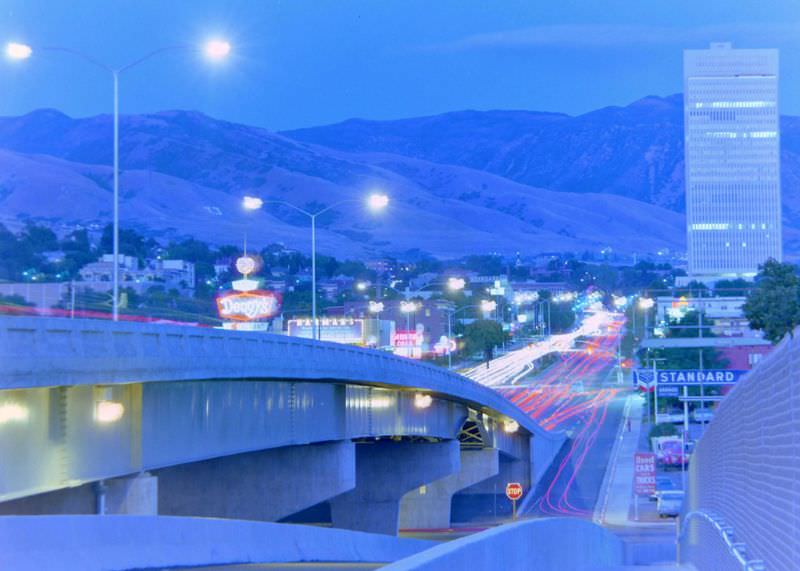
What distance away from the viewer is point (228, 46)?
30281mm

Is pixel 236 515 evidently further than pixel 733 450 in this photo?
Yes

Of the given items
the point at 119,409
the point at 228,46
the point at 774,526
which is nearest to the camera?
the point at 774,526

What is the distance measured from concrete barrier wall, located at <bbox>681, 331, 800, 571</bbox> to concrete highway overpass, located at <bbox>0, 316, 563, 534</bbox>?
983 centimetres

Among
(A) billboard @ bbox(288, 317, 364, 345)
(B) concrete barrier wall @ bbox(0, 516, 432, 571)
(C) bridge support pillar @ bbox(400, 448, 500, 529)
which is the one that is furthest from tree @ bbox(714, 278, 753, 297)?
(B) concrete barrier wall @ bbox(0, 516, 432, 571)

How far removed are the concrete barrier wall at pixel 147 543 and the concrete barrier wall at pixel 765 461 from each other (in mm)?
7703

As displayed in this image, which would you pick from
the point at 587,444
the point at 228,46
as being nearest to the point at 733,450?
the point at 228,46

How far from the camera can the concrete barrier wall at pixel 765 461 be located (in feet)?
37.1

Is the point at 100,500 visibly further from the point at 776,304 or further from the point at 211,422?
the point at 776,304

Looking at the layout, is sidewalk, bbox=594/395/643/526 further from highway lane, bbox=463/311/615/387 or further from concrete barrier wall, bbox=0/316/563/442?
concrete barrier wall, bbox=0/316/563/442

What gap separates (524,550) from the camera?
17828 millimetres

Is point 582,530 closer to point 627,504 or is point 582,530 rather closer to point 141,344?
point 141,344

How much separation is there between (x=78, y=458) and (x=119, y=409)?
1523 mm

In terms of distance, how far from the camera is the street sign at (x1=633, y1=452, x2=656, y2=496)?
207ft

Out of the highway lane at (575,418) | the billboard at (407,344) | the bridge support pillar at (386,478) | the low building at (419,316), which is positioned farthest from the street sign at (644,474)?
the low building at (419,316)
